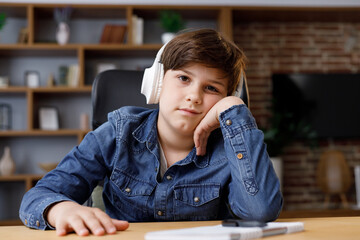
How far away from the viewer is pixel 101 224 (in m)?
0.73

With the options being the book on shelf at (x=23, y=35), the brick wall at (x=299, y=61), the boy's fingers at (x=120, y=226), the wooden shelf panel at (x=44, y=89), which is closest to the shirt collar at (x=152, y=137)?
the boy's fingers at (x=120, y=226)

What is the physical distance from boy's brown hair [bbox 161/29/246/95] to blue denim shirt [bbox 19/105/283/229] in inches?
5.4

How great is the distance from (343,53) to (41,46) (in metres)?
3.02

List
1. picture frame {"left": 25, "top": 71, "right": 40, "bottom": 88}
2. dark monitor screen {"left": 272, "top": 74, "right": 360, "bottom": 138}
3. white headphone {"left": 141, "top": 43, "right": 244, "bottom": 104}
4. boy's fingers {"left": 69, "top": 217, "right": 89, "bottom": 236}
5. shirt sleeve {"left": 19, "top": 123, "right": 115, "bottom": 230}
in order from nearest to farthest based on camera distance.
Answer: boy's fingers {"left": 69, "top": 217, "right": 89, "bottom": 236}
shirt sleeve {"left": 19, "top": 123, "right": 115, "bottom": 230}
white headphone {"left": 141, "top": 43, "right": 244, "bottom": 104}
picture frame {"left": 25, "top": 71, "right": 40, "bottom": 88}
dark monitor screen {"left": 272, "top": 74, "right": 360, "bottom": 138}

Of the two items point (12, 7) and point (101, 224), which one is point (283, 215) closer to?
point (12, 7)

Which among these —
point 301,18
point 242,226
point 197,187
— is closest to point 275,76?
point 301,18

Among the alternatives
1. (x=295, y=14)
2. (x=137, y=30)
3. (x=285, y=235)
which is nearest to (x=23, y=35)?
(x=137, y=30)

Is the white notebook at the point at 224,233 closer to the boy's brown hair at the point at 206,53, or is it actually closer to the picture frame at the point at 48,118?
the boy's brown hair at the point at 206,53

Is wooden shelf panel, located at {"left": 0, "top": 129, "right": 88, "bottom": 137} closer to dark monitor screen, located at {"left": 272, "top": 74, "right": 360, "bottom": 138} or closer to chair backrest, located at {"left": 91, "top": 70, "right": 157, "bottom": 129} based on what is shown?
dark monitor screen, located at {"left": 272, "top": 74, "right": 360, "bottom": 138}

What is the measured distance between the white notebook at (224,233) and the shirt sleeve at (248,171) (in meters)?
0.24

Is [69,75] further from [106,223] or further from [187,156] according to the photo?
[106,223]

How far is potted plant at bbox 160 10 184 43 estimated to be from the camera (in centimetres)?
383

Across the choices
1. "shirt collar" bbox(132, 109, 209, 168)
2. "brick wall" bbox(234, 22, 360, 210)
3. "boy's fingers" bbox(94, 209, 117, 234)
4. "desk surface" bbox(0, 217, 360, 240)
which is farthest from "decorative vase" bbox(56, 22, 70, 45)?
"boy's fingers" bbox(94, 209, 117, 234)

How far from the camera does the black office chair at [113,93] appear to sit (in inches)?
56.5
